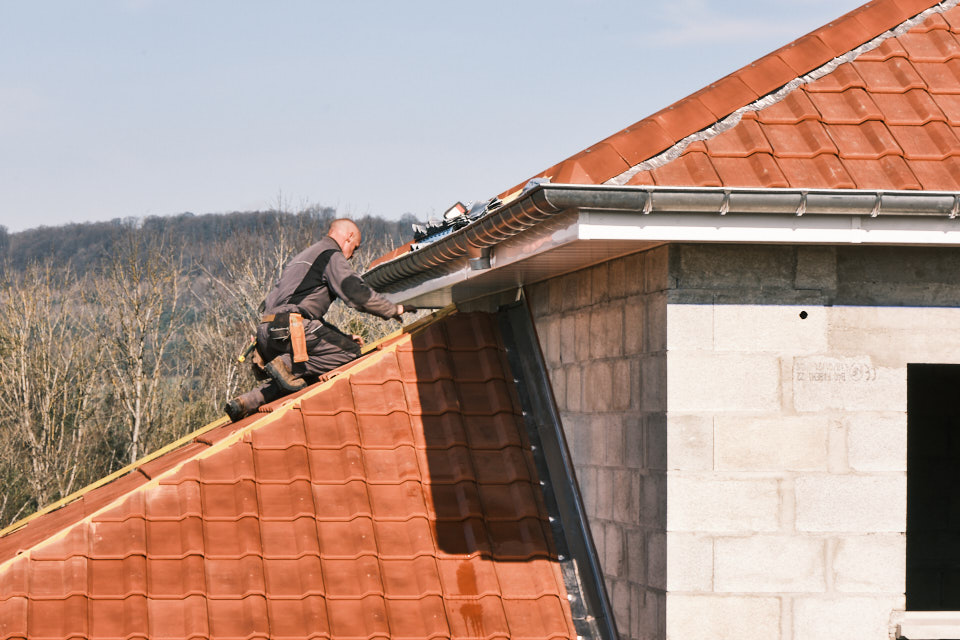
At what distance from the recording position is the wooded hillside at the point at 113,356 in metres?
43.2

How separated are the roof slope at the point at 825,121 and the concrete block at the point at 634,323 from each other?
0.78 m

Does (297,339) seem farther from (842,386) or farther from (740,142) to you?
(842,386)

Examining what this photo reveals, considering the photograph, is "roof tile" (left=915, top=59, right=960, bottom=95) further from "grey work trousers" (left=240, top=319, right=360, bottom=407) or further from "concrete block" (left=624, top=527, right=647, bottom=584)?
"grey work trousers" (left=240, top=319, right=360, bottom=407)

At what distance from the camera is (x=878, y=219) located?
524 cm

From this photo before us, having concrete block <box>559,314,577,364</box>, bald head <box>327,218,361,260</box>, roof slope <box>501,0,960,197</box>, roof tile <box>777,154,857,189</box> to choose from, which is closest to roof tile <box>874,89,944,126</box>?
roof slope <box>501,0,960,197</box>

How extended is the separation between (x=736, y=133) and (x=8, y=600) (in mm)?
4516

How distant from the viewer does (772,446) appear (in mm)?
5555

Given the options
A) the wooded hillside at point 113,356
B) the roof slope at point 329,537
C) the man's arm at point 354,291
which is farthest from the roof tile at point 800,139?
the wooded hillside at point 113,356

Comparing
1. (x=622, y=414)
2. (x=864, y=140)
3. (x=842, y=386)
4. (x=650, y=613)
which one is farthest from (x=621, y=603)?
(x=864, y=140)

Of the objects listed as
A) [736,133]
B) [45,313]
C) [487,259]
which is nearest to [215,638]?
[487,259]

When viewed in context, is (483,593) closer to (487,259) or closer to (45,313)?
(487,259)

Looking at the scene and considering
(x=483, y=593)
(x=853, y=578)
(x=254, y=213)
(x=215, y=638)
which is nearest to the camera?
(x=853, y=578)

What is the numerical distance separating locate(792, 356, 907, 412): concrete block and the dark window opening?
4.36 m

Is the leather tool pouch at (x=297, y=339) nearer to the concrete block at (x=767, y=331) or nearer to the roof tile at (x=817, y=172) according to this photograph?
the concrete block at (x=767, y=331)
